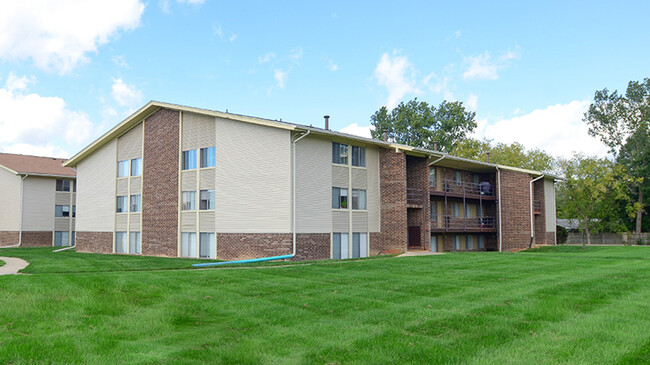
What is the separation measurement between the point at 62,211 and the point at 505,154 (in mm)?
44634

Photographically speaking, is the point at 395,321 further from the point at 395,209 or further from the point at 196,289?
the point at 395,209

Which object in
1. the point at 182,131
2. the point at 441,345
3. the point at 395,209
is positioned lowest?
the point at 441,345

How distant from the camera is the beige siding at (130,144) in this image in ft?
105

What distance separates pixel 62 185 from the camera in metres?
45.6

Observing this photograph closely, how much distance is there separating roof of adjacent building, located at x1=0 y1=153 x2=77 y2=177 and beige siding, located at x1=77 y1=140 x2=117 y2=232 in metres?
9.29

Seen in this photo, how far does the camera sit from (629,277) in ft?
47.6

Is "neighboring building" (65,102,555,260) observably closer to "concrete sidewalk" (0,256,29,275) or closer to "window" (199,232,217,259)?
"window" (199,232,217,259)

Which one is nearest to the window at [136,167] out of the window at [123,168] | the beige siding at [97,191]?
the window at [123,168]

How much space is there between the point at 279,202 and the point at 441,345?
17.3 m

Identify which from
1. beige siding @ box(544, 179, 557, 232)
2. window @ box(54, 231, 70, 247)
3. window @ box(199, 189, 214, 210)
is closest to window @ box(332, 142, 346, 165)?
window @ box(199, 189, 214, 210)

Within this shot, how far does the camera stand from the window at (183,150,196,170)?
27655mm

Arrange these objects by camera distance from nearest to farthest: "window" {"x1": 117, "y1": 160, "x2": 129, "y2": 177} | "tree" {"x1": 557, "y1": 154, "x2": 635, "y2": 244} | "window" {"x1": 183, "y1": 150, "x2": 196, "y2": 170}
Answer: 1. "window" {"x1": 183, "y1": 150, "x2": 196, "y2": 170}
2. "window" {"x1": 117, "y1": 160, "x2": 129, "y2": 177}
3. "tree" {"x1": 557, "y1": 154, "x2": 635, "y2": 244}

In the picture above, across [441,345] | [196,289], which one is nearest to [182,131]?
[196,289]

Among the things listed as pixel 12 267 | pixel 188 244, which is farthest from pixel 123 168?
pixel 12 267
